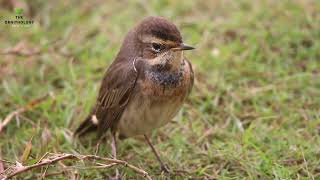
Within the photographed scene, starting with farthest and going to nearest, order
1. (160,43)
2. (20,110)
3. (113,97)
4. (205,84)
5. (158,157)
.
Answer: (205,84) → (20,110) → (158,157) → (113,97) → (160,43)

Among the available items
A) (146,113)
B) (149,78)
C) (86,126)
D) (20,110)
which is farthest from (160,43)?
(20,110)

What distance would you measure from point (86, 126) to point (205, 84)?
65.7 inches

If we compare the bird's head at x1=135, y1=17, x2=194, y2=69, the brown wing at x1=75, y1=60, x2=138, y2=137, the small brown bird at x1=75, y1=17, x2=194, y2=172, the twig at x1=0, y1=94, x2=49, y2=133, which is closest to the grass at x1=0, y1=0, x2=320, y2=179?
the twig at x1=0, y1=94, x2=49, y2=133

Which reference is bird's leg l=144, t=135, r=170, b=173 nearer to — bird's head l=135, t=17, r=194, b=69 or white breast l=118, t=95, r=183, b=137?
white breast l=118, t=95, r=183, b=137

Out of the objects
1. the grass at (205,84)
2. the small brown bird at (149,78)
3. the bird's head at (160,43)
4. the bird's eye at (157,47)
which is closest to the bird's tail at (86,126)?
the grass at (205,84)

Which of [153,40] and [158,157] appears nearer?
[153,40]

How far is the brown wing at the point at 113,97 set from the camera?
5.39 meters

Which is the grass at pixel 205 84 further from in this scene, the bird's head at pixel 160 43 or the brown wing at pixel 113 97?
the bird's head at pixel 160 43

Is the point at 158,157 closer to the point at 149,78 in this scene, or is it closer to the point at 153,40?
the point at 149,78

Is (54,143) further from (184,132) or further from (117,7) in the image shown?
(117,7)

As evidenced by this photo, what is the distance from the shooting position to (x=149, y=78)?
5.27 m

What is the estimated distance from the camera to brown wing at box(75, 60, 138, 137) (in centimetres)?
539

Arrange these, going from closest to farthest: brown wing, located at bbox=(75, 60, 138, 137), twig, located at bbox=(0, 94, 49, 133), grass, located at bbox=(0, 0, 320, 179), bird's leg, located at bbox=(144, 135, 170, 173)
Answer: brown wing, located at bbox=(75, 60, 138, 137), bird's leg, located at bbox=(144, 135, 170, 173), grass, located at bbox=(0, 0, 320, 179), twig, located at bbox=(0, 94, 49, 133)

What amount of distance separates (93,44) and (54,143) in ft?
7.43
